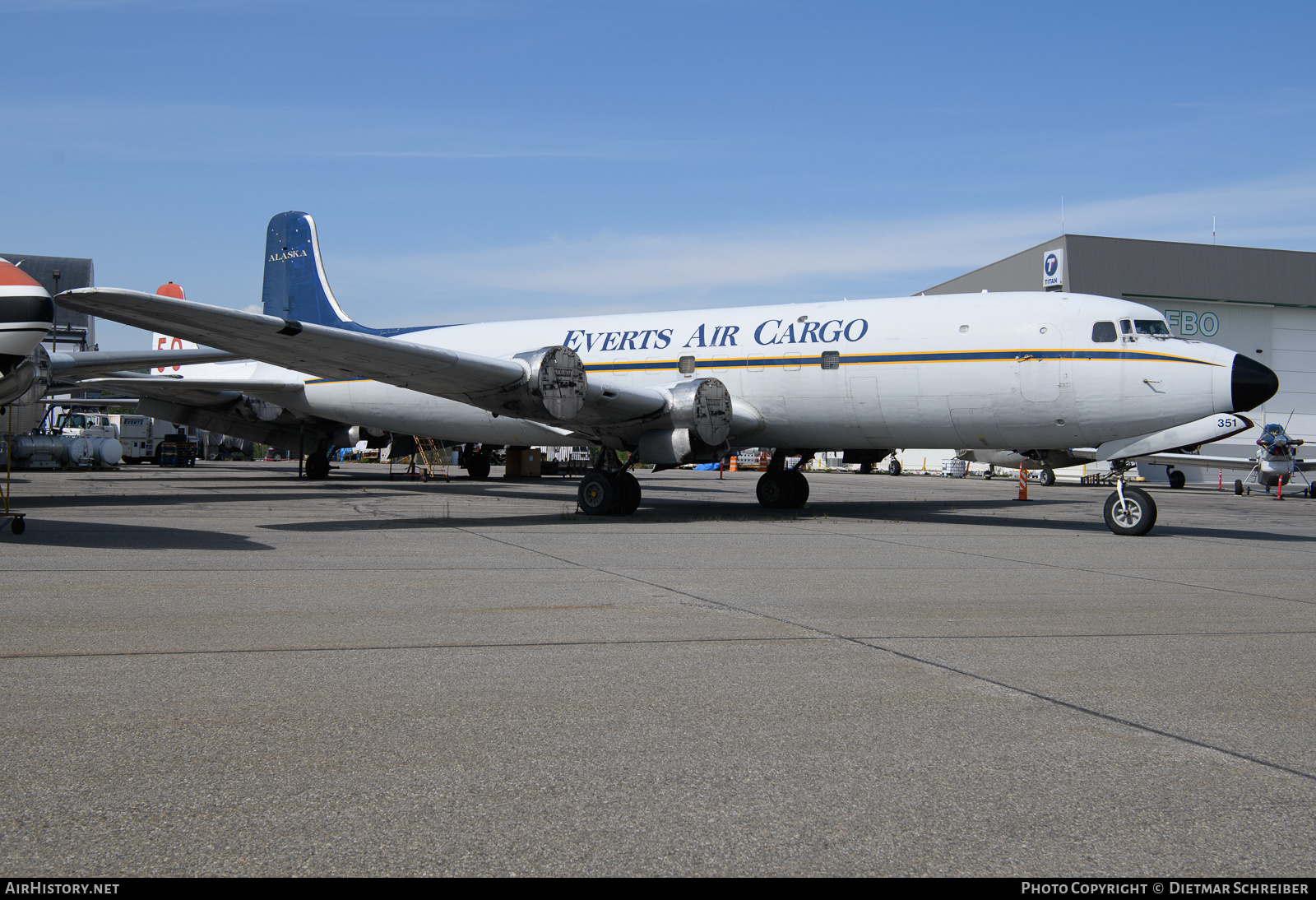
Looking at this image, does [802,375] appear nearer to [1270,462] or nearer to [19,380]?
[19,380]

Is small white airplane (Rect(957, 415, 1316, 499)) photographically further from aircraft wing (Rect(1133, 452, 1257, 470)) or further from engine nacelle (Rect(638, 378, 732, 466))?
engine nacelle (Rect(638, 378, 732, 466))

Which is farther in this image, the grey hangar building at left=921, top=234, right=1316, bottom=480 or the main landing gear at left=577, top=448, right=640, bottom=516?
the grey hangar building at left=921, top=234, right=1316, bottom=480

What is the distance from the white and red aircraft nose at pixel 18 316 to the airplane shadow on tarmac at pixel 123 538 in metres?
2.00

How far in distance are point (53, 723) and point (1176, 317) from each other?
56532 mm

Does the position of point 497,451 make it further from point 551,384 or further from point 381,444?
point 551,384

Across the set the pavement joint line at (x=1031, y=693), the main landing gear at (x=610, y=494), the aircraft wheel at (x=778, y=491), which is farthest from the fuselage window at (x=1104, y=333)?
the pavement joint line at (x=1031, y=693)

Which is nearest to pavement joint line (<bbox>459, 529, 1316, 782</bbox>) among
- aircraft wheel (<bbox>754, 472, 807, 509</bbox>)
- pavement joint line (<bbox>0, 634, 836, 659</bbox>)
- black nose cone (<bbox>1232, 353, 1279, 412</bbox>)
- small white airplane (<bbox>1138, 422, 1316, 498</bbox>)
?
pavement joint line (<bbox>0, 634, 836, 659</bbox>)

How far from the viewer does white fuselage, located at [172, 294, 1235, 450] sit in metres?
13.8

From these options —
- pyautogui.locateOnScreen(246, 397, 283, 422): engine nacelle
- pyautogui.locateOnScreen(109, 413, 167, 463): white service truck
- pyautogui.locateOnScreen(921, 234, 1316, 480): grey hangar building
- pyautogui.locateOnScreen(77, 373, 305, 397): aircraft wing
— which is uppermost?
pyautogui.locateOnScreen(921, 234, 1316, 480): grey hangar building

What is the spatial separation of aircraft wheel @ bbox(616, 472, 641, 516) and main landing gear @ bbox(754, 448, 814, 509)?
3.37m

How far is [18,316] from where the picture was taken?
10.3m

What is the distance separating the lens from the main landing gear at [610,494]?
16.5 metres

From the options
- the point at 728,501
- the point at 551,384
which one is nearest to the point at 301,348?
the point at 551,384

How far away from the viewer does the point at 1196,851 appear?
9.73 feet
